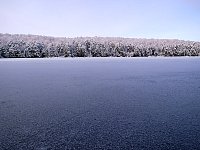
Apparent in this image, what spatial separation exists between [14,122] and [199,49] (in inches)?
4308

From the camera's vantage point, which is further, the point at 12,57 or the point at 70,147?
the point at 12,57

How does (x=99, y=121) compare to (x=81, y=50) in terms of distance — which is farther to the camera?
(x=81, y=50)

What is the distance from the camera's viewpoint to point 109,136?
8.92 m

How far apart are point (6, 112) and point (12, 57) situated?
7471 cm

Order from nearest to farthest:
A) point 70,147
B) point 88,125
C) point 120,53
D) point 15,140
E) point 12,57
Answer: point 70,147, point 15,140, point 88,125, point 12,57, point 120,53

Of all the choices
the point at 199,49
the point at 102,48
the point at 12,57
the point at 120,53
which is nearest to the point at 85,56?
the point at 102,48

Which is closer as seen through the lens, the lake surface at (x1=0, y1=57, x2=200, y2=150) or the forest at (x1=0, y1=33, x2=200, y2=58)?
the lake surface at (x1=0, y1=57, x2=200, y2=150)

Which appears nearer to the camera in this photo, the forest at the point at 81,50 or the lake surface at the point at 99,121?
the lake surface at the point at 99,121

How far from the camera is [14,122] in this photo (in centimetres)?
1048

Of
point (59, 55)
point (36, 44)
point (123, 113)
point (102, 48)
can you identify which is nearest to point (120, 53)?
point (102, 48)

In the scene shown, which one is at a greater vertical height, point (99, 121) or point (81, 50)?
point (99, 121)

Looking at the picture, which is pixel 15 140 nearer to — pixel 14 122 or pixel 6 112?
pixel 14 122

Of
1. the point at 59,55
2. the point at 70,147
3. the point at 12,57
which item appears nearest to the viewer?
the point at 70,147

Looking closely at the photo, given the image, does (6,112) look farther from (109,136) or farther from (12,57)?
(12,57)
